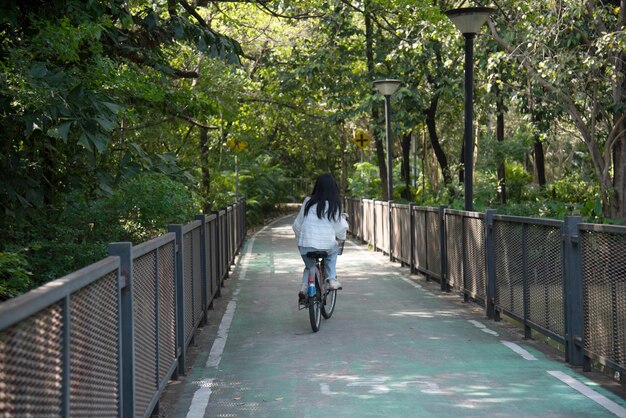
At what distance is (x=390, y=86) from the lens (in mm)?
22922

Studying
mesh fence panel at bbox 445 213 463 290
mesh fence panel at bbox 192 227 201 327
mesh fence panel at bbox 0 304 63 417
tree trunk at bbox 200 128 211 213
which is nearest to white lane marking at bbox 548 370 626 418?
mesh fence panel at bbox 192 227 201 327

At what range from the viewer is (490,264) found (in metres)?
11.7

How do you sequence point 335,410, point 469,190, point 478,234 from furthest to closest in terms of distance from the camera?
point 469,190 < point 478,234 < point 335,410

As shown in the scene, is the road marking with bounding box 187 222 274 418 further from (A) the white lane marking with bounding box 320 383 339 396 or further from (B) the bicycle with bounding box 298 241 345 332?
(B) the bicycle with bounding box 298 241 345 332

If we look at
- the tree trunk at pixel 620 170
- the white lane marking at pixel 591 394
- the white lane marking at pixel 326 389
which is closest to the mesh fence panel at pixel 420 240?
the tree trunk at pixel 620 170

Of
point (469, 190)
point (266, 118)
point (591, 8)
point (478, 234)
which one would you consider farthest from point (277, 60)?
point (478, 234)

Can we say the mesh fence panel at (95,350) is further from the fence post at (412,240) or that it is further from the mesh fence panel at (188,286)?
the fence post at (412,240)

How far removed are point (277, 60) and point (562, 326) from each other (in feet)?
72.1

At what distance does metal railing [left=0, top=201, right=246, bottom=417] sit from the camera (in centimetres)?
305

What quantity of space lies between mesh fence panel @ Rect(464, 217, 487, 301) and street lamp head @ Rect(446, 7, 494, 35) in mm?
3191

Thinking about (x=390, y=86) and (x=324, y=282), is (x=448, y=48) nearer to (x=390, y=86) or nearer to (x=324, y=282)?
(x=390, y=86)

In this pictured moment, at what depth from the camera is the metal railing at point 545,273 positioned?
24.6 ft

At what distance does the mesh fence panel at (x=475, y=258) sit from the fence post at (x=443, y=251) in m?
1.64

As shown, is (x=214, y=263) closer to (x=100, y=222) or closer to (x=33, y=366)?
(x=100, y=222)
